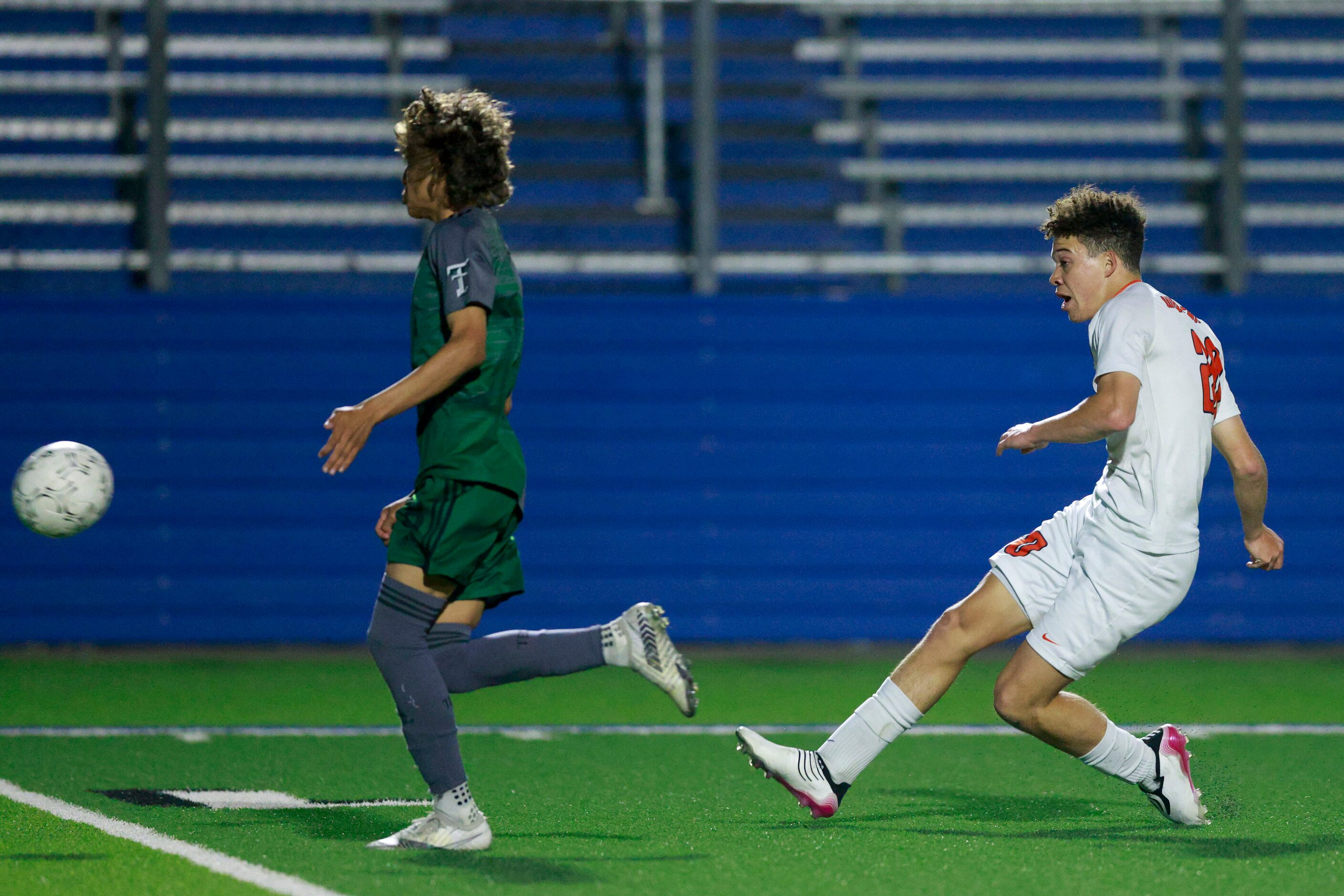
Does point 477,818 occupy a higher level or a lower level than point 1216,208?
lower

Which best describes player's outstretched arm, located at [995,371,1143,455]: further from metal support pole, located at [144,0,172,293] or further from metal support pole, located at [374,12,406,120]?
metal support pole, located at [374,12,406,120]

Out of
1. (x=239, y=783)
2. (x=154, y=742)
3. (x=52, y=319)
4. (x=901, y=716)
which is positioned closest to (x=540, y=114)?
(x=52, y=319)

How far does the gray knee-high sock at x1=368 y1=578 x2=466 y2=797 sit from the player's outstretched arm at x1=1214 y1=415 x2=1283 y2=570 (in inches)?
85.0

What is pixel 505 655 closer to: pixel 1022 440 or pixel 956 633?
pixel 956 633

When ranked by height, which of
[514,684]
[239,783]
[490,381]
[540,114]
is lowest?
[514,684]

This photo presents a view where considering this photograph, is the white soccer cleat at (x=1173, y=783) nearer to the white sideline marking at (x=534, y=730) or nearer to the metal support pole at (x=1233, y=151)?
the white sideline marking at (x=534, y=730)

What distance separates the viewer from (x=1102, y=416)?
4227 millimetres

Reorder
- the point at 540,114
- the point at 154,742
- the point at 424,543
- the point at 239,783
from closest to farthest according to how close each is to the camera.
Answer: the point at 424,543
the point at 239,783
the point at 154,742
the point at 540,114

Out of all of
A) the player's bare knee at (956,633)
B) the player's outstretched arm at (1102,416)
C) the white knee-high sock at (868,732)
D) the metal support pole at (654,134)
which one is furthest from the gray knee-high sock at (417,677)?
the metal support pole at (654,134)

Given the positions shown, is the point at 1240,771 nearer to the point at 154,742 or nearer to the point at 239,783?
the point at 239,783

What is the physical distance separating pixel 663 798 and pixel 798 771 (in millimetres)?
786

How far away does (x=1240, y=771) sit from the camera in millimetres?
5719

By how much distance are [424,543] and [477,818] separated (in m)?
0.72

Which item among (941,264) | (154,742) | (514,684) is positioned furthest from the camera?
(941,264)
